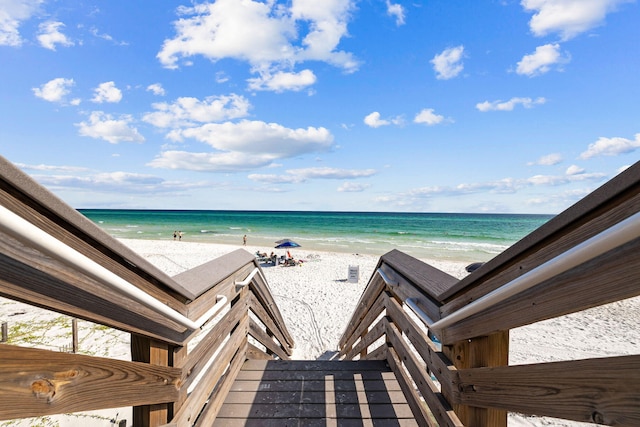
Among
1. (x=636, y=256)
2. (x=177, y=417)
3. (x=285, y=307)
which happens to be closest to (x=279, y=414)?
(x=177, y=417)

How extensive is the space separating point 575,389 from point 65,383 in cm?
134

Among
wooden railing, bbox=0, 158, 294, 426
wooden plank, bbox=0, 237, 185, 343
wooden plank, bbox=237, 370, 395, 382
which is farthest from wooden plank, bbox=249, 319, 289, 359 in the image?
wooden plank, bbox=0, 237, 185, 343

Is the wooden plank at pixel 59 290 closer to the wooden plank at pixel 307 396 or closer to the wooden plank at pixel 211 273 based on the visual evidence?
the wooden plank at pixel 211 273

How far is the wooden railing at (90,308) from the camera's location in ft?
2.45

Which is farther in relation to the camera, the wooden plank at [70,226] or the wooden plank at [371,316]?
the wooden plank at [371,316]

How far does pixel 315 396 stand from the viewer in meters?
2.48

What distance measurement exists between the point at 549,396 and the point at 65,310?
138 centimetres

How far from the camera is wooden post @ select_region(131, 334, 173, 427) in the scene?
138 cm

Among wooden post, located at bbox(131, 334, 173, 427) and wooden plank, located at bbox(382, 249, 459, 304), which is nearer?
wooden post, located at bbox(131, 334, 173, 427)

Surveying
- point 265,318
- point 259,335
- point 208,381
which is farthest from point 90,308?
point 265,318

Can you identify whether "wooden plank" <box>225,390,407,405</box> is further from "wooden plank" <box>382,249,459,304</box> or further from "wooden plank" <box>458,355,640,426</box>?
"wooden plank" <box>458,355,640,426</box>

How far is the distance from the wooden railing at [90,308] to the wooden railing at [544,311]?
3.97 ft

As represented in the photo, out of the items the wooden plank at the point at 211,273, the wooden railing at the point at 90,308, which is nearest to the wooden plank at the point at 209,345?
the wooden railing at the point at 90,308

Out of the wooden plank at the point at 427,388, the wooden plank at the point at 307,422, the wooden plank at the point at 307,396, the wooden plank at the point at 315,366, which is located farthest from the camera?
the wooden plank at the point at 315,366
